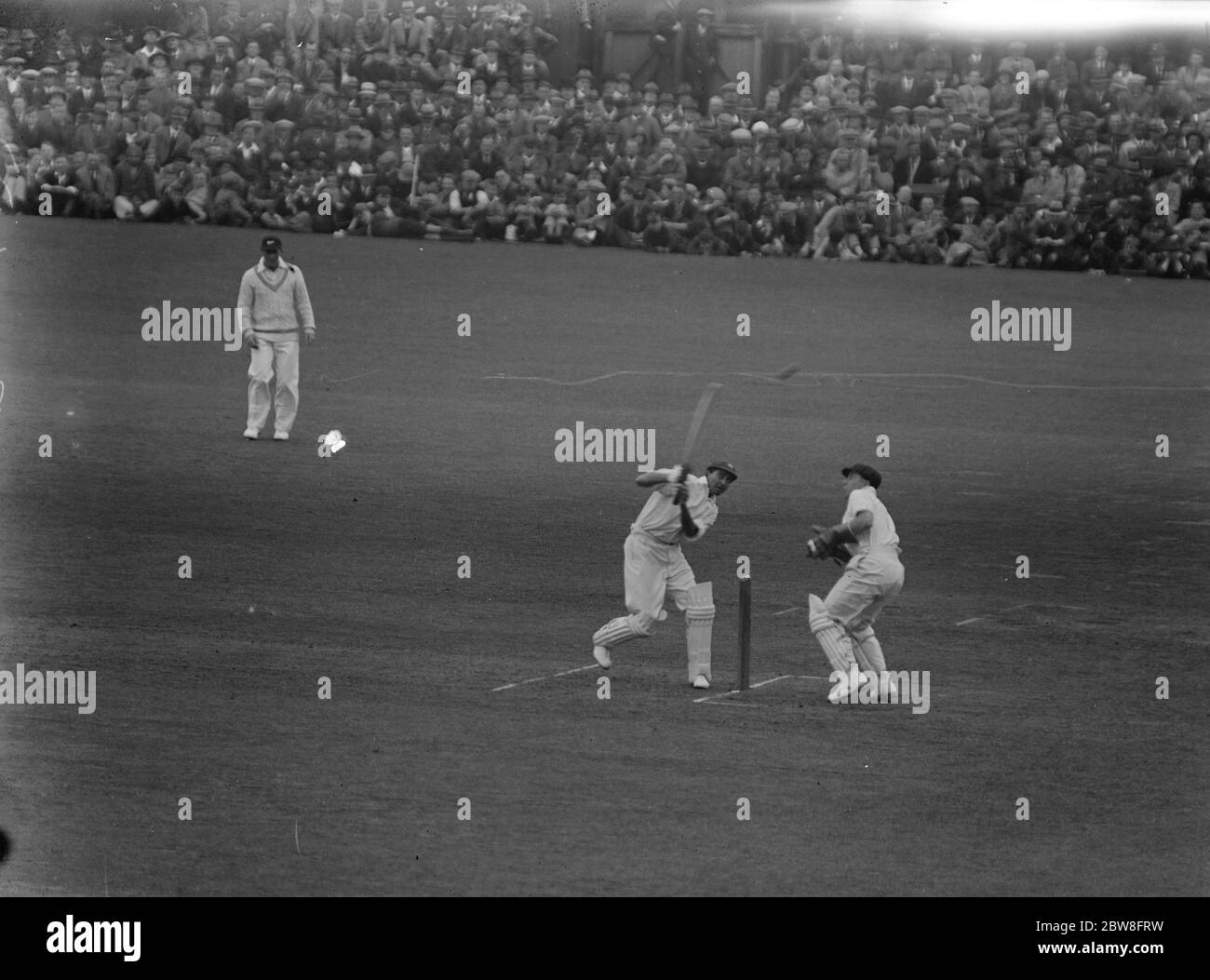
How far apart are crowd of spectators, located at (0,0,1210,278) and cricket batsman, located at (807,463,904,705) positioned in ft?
61.4

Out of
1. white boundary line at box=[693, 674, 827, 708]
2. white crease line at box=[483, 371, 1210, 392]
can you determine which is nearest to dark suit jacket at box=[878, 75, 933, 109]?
white crease line at box=[483, 371, 1210, 392]

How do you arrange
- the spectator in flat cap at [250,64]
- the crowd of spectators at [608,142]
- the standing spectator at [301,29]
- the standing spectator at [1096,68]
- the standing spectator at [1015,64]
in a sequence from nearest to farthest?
the spectator in flat cap at [250,64] < the crowd of spectators at [608,142] < the standing spectator at [301,29] < the standing spectator at [1096,68] < the standing spectator at [1015,64]

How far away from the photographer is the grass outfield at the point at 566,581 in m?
12.0

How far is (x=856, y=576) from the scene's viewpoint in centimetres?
1469

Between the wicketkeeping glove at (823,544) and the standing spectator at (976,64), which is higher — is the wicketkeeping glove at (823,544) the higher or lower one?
the lower one

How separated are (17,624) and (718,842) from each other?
Result: 6.63 m

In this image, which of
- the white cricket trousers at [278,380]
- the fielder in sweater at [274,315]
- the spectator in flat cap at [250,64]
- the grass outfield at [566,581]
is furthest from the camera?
the spectator in flat cap at [250,64]

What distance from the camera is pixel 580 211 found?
33.6 metres

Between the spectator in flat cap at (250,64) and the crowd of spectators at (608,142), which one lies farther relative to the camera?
the crowd of spectators at (608,142)

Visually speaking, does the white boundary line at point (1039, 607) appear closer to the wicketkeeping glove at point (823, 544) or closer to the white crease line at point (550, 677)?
the wicketkeeping glove at point (823, 544)

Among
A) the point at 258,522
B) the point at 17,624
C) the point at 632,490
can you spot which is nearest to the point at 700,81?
the point at 632,490

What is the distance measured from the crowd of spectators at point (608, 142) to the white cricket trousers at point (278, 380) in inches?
417

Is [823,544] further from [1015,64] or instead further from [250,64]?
[1015,64]

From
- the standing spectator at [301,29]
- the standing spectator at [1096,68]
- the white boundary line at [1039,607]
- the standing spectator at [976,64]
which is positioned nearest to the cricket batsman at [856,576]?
the white boundary line at [1039,607]
